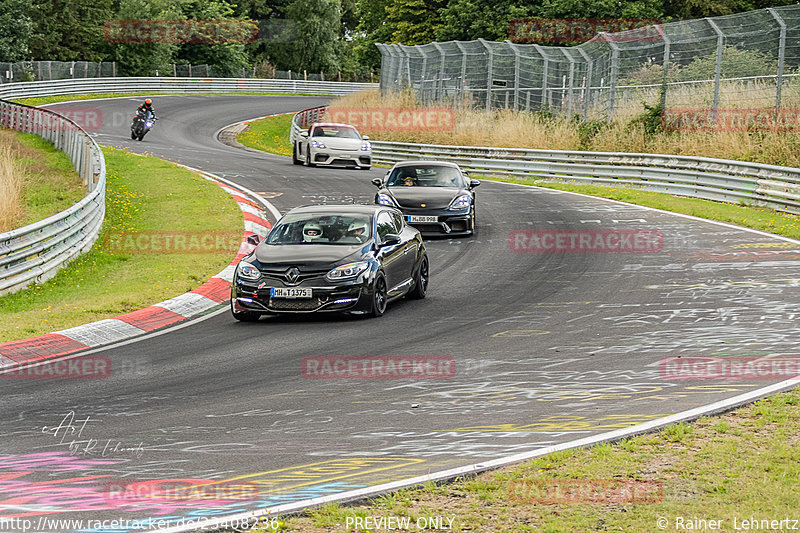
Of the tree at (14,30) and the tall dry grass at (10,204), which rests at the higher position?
the tree at (14,30)

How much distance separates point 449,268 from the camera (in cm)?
1678

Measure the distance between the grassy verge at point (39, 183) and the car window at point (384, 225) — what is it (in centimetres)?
761

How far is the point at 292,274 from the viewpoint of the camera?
492 inches

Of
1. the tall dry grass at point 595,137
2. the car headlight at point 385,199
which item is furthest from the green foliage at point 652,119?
the car headlight at point 385,199

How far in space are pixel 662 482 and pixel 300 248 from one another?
308 inches

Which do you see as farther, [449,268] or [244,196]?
[244,196]

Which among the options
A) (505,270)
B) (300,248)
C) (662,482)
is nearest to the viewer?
(662,482)

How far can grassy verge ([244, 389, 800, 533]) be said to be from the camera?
535 centimetres

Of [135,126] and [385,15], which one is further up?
[385,15]

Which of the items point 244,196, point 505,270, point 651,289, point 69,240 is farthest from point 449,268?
point 244,196

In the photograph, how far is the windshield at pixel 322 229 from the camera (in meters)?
13.5

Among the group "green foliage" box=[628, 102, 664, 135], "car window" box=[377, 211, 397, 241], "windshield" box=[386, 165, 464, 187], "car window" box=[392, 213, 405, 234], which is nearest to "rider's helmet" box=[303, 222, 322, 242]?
"car window" box=[377, 211, 397, 241]

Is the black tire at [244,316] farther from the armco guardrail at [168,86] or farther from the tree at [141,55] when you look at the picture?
the tree at [141,55]

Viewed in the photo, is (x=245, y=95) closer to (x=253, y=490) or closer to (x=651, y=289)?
(x=651, y=289)
